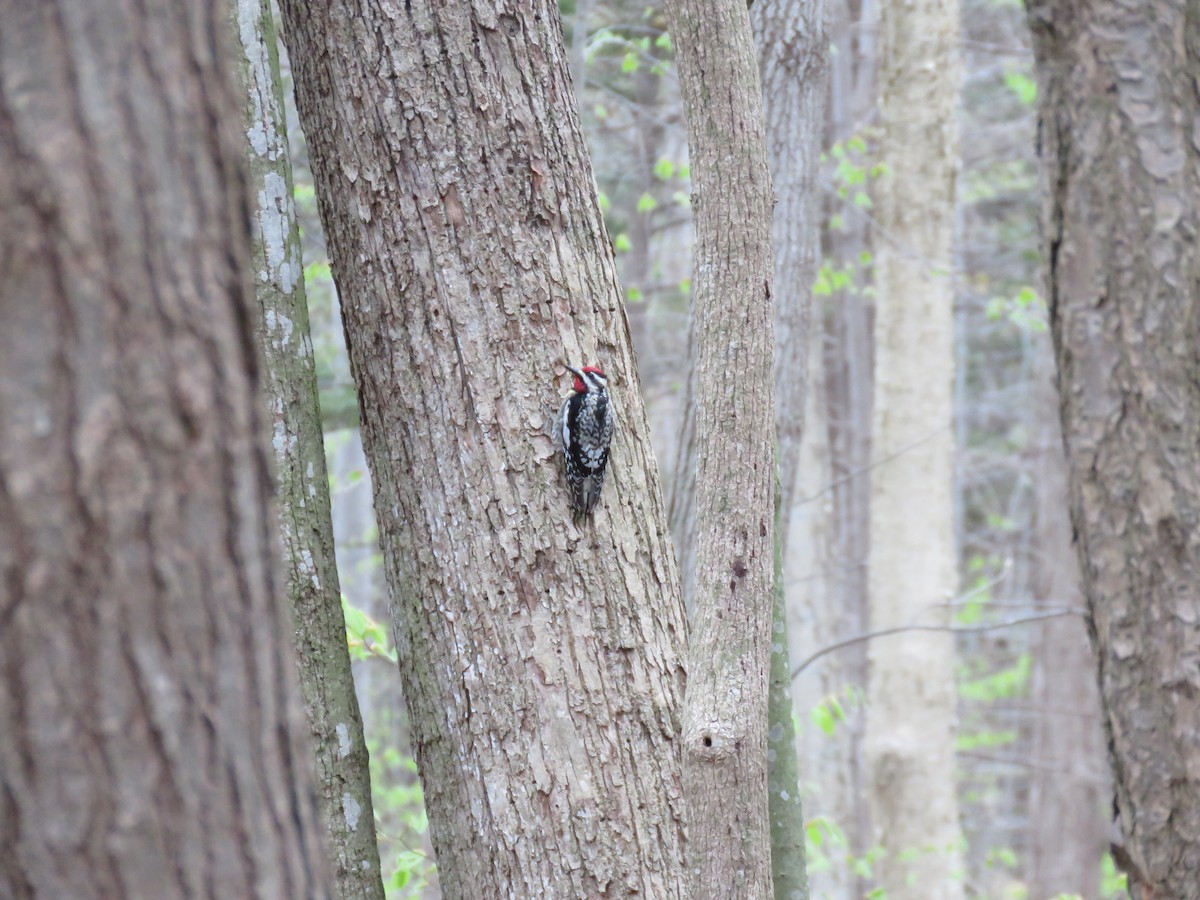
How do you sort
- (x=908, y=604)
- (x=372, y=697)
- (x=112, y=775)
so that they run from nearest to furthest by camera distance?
(x=112, y=775) < (x=908, y=604) < (x=372, y=697)

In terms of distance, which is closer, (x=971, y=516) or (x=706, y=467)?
(x=706, y=467)

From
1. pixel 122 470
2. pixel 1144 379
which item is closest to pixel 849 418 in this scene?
pixel 1144 379

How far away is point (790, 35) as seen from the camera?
14.4ft

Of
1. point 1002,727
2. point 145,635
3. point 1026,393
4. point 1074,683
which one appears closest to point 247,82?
point 145,635

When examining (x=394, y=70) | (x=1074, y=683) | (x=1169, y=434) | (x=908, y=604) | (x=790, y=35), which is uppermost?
(x=790, y=35)

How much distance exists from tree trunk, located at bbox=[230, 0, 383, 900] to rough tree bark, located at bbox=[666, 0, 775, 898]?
3.35ft

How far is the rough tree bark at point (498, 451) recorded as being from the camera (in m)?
2.60

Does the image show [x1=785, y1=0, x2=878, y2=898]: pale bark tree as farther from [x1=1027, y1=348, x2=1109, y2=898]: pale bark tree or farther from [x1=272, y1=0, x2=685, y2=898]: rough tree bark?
[x1=272, y1=0, x2=685, y2=898]: rough tree bark

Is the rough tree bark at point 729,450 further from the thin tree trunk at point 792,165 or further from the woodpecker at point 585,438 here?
the thin tree trunk at point 792,165

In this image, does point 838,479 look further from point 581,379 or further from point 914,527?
point 581,379

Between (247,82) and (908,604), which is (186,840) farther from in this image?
(908,604)

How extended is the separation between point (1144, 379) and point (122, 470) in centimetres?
152

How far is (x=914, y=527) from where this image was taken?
7293 mm

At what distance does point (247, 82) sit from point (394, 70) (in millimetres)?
511
